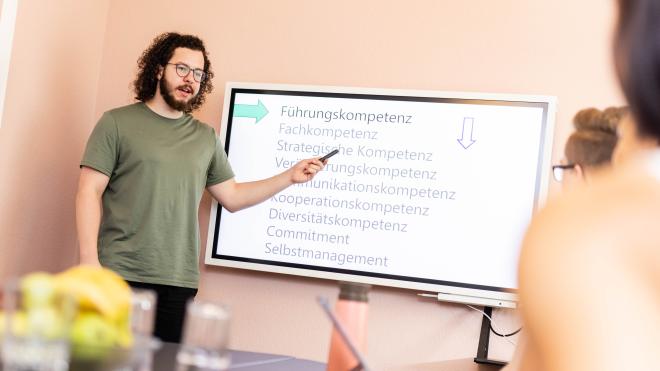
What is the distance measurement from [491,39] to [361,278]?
42.7 inches

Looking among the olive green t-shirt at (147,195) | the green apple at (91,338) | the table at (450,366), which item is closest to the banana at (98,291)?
the green apple at (91,338)

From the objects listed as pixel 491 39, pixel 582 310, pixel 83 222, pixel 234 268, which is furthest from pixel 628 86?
pixel 234 268

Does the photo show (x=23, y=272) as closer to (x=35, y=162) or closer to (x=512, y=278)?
(x=35, y=162)

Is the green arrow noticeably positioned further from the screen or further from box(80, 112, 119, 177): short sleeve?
box(80, 112, 119, 177): short sleeve

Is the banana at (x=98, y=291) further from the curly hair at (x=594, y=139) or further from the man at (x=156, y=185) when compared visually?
the man at (x=156, y=185)

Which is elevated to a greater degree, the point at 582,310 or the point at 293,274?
the point at 582,310

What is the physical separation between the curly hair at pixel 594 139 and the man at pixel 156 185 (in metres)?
1.61

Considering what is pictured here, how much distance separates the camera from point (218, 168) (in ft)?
11.5

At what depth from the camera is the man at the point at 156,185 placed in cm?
322

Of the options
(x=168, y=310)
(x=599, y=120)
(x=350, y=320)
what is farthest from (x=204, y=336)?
(x=168, y=310)

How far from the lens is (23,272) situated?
12.1 ft

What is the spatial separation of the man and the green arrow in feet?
0.97

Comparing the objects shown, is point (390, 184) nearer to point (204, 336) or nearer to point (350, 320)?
point (350, 320)

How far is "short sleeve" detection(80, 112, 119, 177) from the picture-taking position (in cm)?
321
